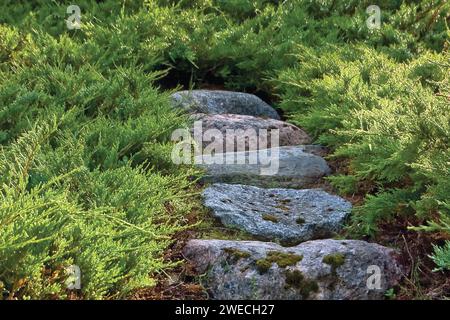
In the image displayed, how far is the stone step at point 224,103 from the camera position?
20.3 ft

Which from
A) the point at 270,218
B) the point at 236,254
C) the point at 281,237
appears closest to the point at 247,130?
the point at 270,218

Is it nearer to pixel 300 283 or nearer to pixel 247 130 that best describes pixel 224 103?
pixel 247 130

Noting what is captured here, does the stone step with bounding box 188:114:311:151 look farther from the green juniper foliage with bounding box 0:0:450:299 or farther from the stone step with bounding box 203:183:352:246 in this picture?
the stone step with bounding box 203:183:352:246

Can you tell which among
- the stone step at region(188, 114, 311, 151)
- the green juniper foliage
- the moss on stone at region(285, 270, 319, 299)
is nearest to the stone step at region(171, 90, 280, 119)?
the green juniper foliage

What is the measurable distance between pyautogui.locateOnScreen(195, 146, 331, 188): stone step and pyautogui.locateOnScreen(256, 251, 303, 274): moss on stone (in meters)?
1.27

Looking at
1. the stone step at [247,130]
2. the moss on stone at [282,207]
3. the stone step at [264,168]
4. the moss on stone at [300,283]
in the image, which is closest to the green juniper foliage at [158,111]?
the stone step at [247,130]

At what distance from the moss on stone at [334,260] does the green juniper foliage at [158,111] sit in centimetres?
49

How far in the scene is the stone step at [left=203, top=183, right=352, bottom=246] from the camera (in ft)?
13.3

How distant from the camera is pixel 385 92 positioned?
540 centimetres

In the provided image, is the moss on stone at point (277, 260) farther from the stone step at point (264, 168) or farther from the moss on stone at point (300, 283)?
the stone step at point (264, 168)
